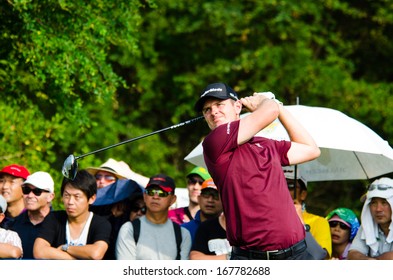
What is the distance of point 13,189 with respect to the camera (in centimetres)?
913

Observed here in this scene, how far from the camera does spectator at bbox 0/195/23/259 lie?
25.0 ft

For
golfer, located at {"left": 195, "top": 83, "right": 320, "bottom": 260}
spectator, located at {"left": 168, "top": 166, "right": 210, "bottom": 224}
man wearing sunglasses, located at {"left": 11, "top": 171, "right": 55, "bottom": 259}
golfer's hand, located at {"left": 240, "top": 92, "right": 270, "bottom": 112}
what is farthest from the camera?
spectator, located at {"left": 168, "top": 166, "right": 210, "bottom": 224}

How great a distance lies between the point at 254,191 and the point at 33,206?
3.34 metres

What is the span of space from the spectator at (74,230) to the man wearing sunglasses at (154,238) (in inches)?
6.2

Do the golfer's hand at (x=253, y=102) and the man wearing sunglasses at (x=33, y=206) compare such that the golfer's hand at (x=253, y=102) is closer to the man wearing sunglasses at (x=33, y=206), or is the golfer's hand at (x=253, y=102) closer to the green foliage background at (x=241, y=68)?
the man wearing sunglasses at (x=33, y=206)

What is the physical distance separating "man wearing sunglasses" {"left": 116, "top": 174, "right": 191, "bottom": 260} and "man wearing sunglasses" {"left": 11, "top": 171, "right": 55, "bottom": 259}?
0.78m

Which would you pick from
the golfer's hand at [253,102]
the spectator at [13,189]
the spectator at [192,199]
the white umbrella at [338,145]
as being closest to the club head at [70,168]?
the golfer's hand at [253,102]

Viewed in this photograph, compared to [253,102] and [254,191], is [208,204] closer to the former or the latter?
[253,102]

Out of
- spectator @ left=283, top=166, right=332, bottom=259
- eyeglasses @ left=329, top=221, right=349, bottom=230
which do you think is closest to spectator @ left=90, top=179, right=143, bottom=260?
spectator @ left=283, top=166, right=332, bottom=259

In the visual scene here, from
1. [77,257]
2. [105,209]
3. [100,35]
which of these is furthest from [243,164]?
[100,35]

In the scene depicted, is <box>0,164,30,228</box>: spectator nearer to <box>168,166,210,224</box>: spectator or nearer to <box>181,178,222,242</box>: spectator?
<box>168,166,210,224</box>: spectator

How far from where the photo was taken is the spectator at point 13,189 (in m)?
9.11

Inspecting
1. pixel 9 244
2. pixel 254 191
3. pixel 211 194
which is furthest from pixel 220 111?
pixel 211 194

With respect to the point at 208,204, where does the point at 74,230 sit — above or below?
below
